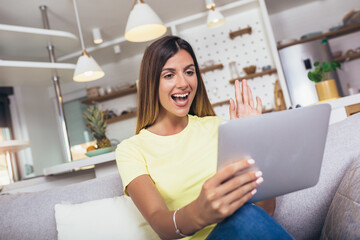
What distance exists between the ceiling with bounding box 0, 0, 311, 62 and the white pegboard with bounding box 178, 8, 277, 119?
1.54ft

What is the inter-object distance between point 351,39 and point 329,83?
11.1 ft

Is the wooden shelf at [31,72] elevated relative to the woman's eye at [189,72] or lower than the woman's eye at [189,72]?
elevated

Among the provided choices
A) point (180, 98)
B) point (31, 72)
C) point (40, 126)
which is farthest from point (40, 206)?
point (40, 126)

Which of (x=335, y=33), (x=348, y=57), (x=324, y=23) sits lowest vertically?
(x=348, y=57)

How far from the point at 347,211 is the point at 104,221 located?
87 cm

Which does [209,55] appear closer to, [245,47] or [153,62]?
[245,47]

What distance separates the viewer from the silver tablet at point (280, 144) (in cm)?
72

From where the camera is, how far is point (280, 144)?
760 millimetres

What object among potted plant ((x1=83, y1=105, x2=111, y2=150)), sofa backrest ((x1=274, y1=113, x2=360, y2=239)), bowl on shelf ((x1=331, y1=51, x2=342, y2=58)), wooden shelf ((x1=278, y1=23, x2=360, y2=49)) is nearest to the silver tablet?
sofa backrest ((x1=274, y1=113, x2=360, y2=239))

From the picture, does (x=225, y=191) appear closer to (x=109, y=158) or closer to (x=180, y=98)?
(x=180, y=98)

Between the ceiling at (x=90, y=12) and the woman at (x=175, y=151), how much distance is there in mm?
2838

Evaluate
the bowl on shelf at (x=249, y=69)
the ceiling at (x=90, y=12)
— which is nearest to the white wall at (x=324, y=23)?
the ceiling at (x=90, y=12)

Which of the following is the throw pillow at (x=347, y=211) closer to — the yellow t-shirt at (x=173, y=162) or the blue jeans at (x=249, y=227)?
the blue jeans at (x=249, y=227)

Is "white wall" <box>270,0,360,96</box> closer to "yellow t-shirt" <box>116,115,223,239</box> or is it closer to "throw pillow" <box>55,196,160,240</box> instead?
"yellow t-shirt" <box>116,115,223,239</box>
